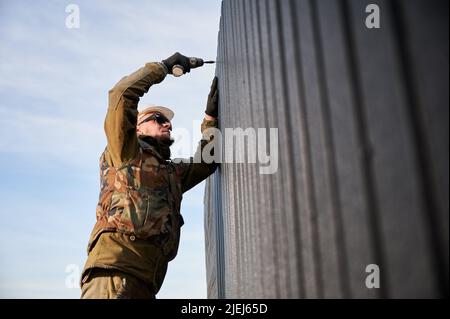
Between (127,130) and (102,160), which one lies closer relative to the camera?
(127,130)

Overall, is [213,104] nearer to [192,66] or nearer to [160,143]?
[192,66]

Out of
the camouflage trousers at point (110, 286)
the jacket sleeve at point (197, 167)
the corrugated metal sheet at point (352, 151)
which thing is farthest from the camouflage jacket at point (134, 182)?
the corrugated metal sheet at point (352, 151)

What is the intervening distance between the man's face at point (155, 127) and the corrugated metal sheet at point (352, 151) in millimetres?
2551

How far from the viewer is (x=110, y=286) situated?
3480 millimetres

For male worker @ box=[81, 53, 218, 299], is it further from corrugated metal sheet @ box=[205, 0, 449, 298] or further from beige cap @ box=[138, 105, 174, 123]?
corrugated metal sheet @ box=[205, 0, 449, 298]

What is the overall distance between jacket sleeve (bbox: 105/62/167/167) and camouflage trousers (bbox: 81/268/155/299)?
1.13 m

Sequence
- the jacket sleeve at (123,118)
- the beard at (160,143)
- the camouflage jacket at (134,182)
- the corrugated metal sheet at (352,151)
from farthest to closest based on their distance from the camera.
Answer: the beard at (160,143) → the jacket sleeve at (123,118) → the camouflage jacket at (134,182) → the corrugated metal sheet at (352,151)

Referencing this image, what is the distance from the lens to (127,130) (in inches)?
157

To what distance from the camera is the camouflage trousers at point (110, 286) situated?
3.45 meters

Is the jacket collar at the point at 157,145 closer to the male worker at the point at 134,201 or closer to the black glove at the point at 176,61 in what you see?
the male worker at the point at 134,201

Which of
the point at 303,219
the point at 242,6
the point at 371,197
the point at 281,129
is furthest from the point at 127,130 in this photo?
the point at 371,197

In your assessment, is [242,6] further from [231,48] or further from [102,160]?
[102,160]
